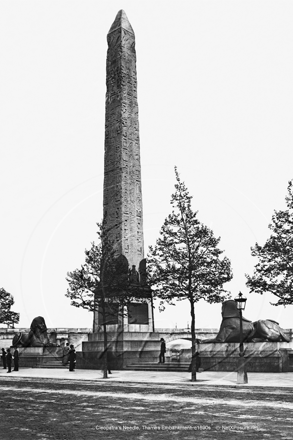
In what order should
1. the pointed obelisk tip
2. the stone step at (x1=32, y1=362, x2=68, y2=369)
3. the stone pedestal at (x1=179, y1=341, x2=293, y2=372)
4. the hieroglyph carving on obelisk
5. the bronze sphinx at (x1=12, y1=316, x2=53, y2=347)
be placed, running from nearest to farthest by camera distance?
the stone pedestal at (x1=179, y1=341, x2=293, y2=372)
the hieroglyph carving on obelisk
the stone step at (x1=32, y1=362, x2=68, y2=369)
the pointed obelisk tip
the bronze sphinx at (x1=12, y1=316, x2=53, y2=347)

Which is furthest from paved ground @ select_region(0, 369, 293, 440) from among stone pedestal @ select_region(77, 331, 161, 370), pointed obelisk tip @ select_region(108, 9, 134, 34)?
pointed obelisk tip @ select_region(108, 9, 134, 34)

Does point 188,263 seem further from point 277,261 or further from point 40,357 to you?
point 40,357

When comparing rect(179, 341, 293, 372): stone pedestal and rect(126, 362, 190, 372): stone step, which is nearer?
rect(179, 341, 293, 372): stone pedestal

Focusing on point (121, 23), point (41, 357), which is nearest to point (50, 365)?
point (41, 357)

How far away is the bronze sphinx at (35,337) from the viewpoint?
147 feet

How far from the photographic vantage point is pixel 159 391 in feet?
63.8

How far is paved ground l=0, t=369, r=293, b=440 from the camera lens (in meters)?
10.1

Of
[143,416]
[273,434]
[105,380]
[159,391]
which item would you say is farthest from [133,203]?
[273,434]

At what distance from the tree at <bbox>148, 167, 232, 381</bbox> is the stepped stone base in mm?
11756

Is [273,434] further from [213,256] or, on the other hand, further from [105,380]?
[213,256]

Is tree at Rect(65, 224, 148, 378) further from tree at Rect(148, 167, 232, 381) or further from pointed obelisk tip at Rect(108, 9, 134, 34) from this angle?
pointed obelisk tip at Rect(108, 9, 134, 34)

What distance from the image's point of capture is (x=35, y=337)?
148ft

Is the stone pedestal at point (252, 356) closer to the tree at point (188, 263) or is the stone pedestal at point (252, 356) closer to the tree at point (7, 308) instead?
the tree at point (188, 263)

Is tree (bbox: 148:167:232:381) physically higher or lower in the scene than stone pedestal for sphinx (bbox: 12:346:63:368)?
higher
